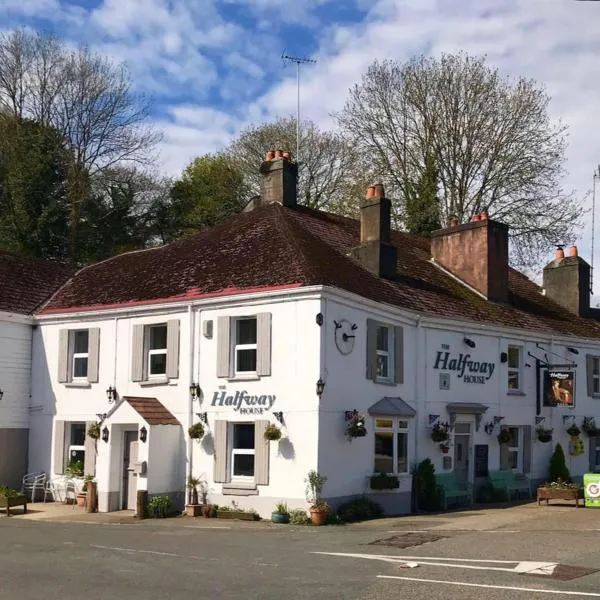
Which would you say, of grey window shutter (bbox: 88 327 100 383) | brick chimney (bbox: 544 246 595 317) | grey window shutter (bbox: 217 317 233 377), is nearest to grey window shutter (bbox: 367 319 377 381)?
grey window shutter (bbox: 217 317 233 377)

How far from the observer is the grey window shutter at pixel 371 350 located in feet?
75.4

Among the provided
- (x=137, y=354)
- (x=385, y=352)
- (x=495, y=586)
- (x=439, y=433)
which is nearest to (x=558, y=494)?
(x=439, y=433)

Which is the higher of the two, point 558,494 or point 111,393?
point 111,393

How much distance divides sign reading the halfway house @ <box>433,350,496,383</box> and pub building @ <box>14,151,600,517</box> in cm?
5

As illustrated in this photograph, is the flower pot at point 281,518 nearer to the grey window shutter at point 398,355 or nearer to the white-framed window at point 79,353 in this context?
the grey window shutter at point 398,355

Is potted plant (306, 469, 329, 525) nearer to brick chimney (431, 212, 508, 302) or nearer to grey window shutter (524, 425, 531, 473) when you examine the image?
grey window shutter (524, 425, 531, 473)

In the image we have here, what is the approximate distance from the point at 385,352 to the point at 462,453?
4427 mm

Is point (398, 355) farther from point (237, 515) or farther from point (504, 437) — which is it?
point (237, 515)

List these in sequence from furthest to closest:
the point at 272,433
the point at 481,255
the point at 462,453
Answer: the point at 481,255 < the point at 462,453 < the point at 272,433

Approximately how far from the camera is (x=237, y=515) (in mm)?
21562

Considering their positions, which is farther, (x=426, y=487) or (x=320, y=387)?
(x=426, y=487)

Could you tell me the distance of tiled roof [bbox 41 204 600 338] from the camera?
23.3 meters

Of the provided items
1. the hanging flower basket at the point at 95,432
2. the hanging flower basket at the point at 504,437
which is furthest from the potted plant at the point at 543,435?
the hanging flower basket at the point at 95,432

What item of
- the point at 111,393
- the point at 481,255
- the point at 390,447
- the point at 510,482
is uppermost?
the point at 481,255
